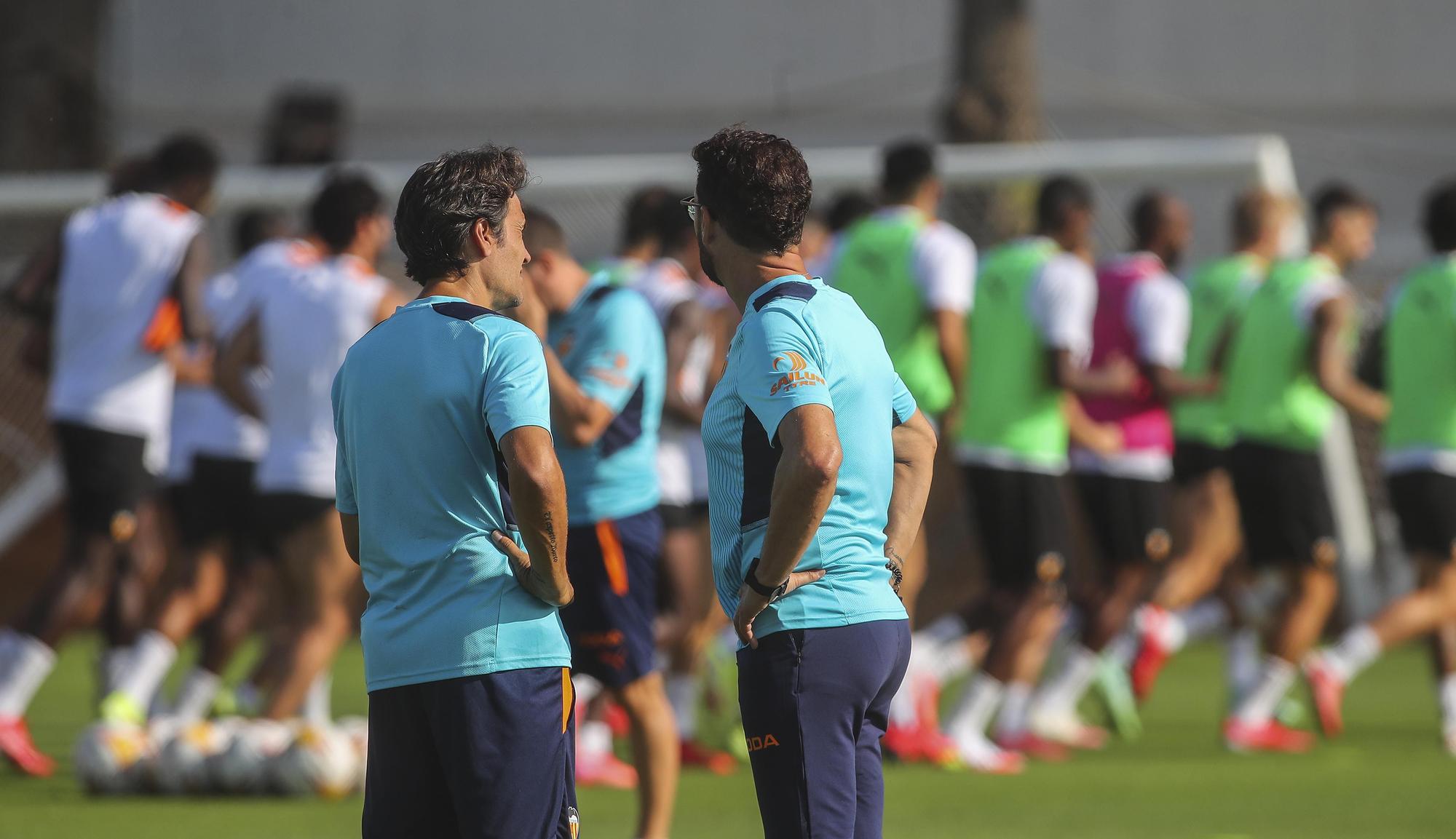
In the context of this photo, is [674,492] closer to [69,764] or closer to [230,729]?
[230,729]

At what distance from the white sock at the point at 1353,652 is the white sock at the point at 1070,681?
121cm

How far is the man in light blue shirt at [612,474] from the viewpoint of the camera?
639 cm

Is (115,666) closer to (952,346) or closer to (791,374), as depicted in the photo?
(952,346)

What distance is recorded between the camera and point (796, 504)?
3996 mm

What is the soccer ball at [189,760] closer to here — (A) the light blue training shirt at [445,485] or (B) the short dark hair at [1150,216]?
(A) the light blue training shirt at [445,485]

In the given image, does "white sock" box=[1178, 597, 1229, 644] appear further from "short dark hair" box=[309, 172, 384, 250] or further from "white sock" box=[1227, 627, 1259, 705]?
"short dark hair" box=[309, 172, 384, 250]

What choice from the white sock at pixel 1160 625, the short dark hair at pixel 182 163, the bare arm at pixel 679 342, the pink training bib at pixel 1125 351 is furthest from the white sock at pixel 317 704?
the white sock at pixel 1160 625

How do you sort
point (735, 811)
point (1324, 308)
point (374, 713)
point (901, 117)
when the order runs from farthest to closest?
point (901, 117), point (1324, 308), point (735, 811), point (374, 713)

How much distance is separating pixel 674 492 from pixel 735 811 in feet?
6.18

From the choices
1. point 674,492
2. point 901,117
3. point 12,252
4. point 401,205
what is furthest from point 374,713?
point 901,117

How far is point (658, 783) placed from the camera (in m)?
6.39

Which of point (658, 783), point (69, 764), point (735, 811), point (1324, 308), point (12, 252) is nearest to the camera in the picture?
point (658, 783)

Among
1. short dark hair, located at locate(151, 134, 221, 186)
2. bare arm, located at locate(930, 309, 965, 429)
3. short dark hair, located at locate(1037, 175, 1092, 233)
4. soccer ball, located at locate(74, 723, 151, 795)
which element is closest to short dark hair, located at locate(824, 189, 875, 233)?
short dark hair, located at locate(1037, 175, 1092, 233)

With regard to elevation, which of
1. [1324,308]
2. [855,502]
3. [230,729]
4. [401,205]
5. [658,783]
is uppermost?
[401,205]
